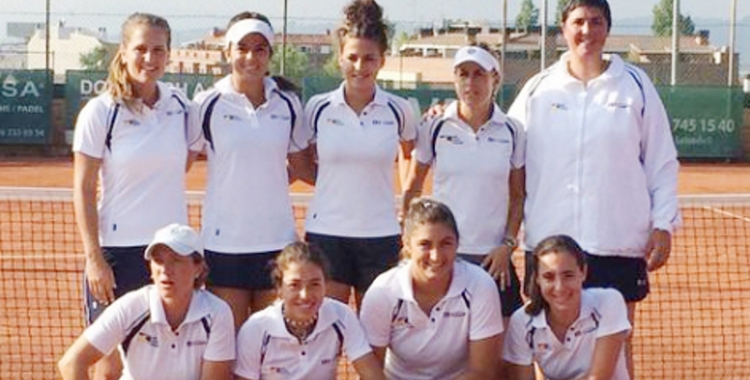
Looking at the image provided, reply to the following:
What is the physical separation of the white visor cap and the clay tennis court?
2480 millimetres

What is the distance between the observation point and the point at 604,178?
14.5 feet

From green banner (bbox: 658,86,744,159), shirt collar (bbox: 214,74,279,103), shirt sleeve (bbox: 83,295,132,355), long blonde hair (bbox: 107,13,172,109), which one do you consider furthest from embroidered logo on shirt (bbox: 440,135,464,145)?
green banner (bbox: 658,86,744,159)

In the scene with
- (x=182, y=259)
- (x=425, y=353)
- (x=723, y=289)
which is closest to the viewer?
(x=182, y=259)

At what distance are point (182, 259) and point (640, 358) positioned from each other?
354 cm

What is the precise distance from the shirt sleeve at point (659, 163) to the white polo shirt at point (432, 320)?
0.63m

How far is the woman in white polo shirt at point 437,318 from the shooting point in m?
4.47

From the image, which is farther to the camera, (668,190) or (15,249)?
(15,249)

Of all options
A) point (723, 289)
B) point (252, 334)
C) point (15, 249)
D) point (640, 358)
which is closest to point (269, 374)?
point (252, 334)

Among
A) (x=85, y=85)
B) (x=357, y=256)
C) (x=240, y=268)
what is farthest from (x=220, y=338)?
(x=85, y=85)

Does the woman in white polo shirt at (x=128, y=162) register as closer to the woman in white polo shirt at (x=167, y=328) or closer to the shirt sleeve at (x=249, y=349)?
the woman in white polo shirt at (x=167, y=328)

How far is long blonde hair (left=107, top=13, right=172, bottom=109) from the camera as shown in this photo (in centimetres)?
439

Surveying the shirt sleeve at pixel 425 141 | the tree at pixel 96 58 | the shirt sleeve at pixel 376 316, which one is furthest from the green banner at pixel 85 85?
the shirt sleeve at pixel 376 316

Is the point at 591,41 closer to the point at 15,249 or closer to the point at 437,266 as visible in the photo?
the point at 437,266

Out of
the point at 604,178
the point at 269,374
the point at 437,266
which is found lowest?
the point at 269,374
